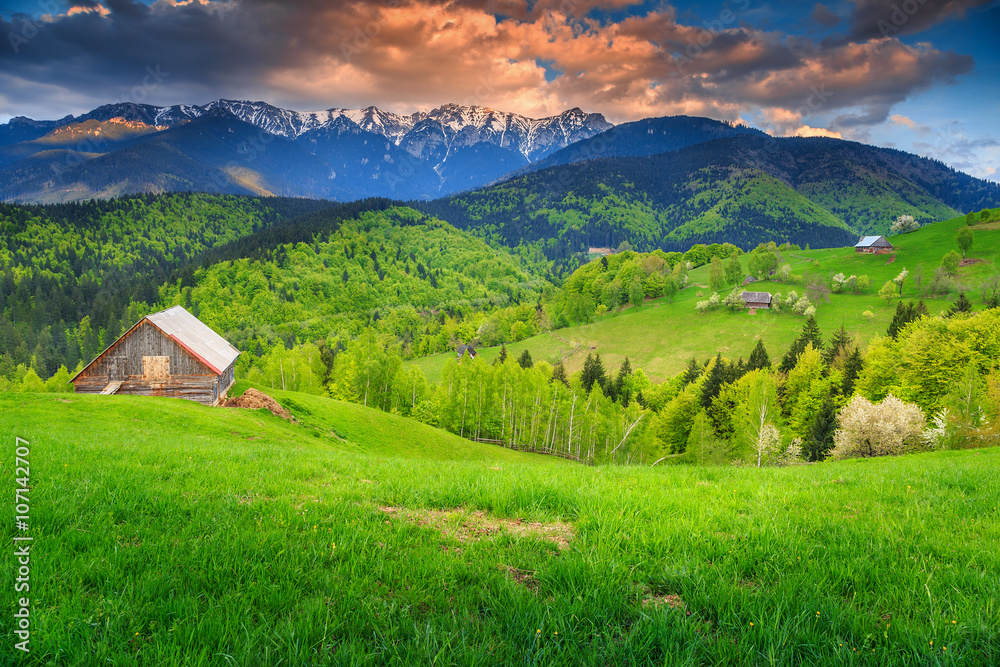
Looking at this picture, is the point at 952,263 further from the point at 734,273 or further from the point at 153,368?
the point at 153,368

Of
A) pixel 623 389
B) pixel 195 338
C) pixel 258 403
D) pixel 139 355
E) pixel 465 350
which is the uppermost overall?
pixel 195 338

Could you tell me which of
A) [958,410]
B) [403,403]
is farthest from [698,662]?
[403,403]

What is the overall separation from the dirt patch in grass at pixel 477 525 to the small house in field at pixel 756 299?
129 metres

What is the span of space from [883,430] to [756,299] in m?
92.0

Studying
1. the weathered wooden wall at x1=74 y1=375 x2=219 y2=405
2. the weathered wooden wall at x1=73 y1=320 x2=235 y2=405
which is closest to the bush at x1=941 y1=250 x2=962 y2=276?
the weathered wooden wall at x1=74 y1=375 x2=219 y2=405

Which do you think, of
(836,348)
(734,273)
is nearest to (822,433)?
(836,348)

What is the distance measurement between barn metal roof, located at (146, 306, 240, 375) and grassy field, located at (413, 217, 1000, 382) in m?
70.5

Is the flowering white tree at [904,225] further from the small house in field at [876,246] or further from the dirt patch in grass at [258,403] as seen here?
the dirt patch in grass at [258,403]

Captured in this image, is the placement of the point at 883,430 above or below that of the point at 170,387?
below

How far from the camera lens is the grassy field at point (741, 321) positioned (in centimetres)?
9800

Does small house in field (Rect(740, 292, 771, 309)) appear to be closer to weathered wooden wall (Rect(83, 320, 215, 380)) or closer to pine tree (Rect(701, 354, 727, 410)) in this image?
pine tree (Rect(701, 354, 727, 410))

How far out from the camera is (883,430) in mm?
33875

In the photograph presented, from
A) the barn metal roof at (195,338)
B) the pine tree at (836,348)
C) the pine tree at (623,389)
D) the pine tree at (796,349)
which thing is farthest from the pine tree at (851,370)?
the barn metal roof at (195,338)

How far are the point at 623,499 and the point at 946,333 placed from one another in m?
50.8
